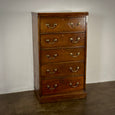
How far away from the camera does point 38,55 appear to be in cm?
267

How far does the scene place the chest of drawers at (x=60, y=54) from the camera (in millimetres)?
2615

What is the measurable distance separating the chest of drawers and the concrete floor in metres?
0.12

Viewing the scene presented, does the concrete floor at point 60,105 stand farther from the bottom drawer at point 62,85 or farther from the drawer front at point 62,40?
the drawer front at point 62,40

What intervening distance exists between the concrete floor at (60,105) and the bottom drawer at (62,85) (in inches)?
6.7

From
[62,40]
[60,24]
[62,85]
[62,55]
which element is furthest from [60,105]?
[60,24]

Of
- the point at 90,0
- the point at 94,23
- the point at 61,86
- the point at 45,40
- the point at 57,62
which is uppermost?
the point at 90,0

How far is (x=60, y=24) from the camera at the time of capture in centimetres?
264

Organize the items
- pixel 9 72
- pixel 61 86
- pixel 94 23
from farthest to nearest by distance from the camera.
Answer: pixel 94 23 < pixel 9 72 < pixel 61 86

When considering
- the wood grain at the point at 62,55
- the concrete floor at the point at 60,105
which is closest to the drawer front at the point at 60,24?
the wood grain at the point at 62,55

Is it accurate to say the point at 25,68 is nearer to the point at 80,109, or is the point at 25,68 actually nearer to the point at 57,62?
the point at 57,62

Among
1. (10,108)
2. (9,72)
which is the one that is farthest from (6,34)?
(10,108)

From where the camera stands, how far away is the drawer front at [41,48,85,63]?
106 inches

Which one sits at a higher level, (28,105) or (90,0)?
(90,0)

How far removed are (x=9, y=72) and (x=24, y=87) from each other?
338 mm
